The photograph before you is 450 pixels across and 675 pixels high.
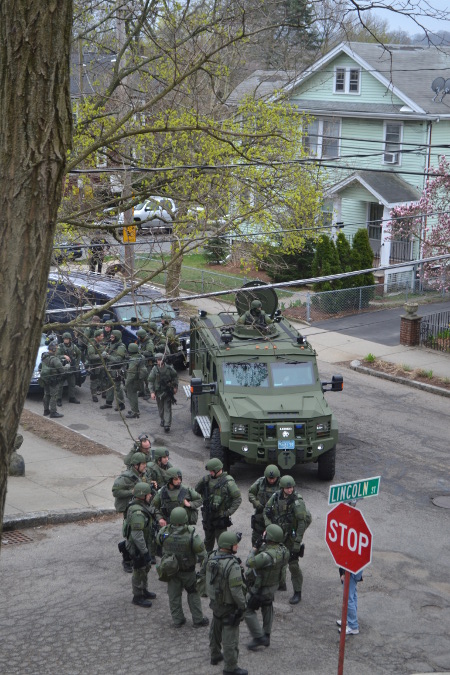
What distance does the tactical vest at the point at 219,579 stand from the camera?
9039mm

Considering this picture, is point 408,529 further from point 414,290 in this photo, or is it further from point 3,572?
point 414,290

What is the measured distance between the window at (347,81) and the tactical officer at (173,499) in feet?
88.1

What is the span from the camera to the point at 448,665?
373 inches

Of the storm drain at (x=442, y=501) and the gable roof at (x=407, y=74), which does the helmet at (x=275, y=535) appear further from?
the gable roof at (x=407, y=74)

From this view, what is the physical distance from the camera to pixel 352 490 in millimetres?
8914

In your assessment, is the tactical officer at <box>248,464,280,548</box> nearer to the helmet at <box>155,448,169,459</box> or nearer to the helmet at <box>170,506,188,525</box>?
the helmet at <box>155,448,169,459</box>

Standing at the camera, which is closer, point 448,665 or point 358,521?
point 358,521

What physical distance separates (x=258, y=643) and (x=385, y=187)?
25.4 m

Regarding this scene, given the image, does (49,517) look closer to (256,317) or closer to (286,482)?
(286,482)

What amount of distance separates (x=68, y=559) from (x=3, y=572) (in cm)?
90

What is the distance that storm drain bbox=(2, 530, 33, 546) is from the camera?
12867mm

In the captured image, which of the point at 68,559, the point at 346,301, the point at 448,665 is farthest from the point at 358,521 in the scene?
the point at 346,301

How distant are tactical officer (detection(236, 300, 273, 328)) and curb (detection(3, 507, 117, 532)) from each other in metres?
4.22

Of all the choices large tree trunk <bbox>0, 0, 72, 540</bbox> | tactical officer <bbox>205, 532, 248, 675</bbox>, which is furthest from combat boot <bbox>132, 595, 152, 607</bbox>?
large tree trunk <bbox>0, 0, 72, 540</bbox>
